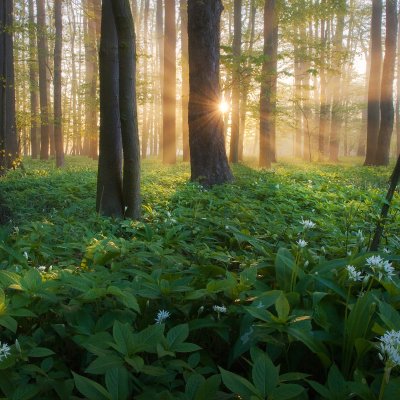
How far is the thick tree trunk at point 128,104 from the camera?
16.1 feet

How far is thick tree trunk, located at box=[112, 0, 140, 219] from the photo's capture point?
4.90 meters

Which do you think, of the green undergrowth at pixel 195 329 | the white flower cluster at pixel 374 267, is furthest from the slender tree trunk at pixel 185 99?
the white flower cluster at pixel 374 267

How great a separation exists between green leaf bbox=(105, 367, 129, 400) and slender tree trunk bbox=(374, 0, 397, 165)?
16387 millimetres

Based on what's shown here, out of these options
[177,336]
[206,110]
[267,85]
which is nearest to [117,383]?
[177,336]

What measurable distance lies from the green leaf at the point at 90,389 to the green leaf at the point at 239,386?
426mm

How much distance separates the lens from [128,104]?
5125mm

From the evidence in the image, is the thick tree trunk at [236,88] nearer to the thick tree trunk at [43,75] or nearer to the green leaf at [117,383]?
the thick tree trunk at [43,75]

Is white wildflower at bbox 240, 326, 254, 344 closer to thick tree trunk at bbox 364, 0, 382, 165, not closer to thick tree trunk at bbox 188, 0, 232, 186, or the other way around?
thick tree trunk at bbox 188, 0, 232, 186

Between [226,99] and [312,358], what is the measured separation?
74.9ft

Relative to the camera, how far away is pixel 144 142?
1307 inches

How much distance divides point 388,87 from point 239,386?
55.2ft

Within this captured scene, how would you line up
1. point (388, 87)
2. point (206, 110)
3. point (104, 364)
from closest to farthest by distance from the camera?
point (104, 364) → point (206, 110) → point (388, 87)

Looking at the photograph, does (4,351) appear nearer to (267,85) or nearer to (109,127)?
(109,127)

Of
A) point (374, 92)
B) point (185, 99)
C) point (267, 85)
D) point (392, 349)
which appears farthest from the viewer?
point (185, 99)
